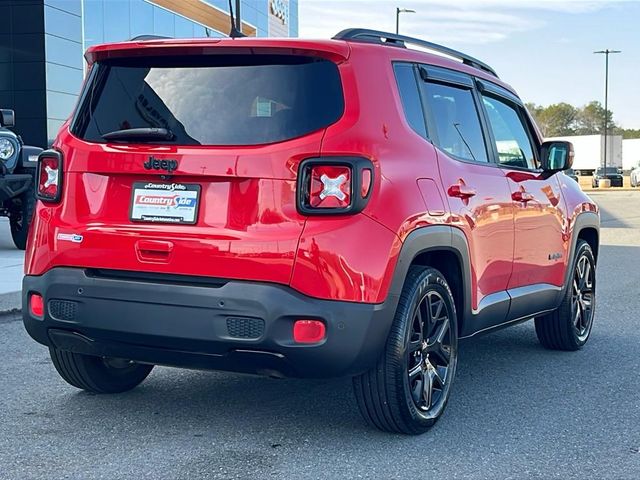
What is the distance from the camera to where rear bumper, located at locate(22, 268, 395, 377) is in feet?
12.6

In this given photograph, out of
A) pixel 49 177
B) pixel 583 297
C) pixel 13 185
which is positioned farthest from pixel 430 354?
pixel 13 185

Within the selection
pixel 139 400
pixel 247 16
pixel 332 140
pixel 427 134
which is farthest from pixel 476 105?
pixel 247 16

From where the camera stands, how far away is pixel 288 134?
3.95 metres

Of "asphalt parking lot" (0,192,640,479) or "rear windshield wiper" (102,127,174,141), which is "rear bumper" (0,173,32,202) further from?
"rear windshield wiper" (102,127,174,141)

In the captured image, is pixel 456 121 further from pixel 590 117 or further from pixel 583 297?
pixel 590 117

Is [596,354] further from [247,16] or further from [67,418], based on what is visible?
[247,16]

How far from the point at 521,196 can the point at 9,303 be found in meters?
4.51

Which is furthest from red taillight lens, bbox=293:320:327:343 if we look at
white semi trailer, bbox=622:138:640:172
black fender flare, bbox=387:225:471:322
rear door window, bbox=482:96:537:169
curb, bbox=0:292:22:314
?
white semi trailer, bbox=622:138:640:172

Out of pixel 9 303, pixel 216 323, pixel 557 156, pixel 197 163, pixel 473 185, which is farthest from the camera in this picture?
pixel 9 303

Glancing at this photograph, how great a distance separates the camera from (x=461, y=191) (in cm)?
470

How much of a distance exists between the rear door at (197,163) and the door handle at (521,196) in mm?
1724

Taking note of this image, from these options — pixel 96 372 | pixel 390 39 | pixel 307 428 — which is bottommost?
pixel 307 428

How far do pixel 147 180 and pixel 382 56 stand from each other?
1.21m

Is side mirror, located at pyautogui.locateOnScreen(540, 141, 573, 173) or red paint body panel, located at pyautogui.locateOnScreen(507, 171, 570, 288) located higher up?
side mirror, located at pyautogui.locateOnScreen(540, 141, 573, 173)
